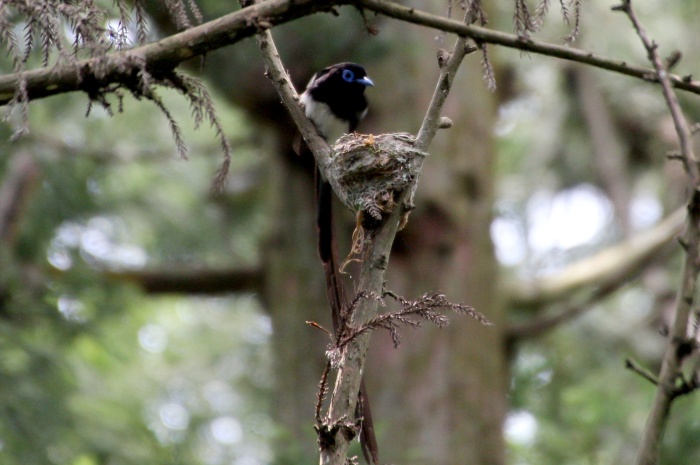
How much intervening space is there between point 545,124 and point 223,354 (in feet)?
13.5

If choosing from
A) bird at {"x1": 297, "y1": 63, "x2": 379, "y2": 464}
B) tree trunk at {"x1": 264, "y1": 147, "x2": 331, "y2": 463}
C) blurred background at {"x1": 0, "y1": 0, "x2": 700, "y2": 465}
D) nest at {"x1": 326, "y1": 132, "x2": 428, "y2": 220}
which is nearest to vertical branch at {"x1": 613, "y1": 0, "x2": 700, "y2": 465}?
nest at {"x1": 326, "y1": 132, "x2": 428, "y2": 220}

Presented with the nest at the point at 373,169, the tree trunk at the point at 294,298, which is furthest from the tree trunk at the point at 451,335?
the nest at the point at 373,169

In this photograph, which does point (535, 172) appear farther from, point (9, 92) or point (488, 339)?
point (9, 92)

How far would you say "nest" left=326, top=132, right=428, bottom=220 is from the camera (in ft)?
8.25

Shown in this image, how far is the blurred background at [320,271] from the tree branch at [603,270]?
0.08 m

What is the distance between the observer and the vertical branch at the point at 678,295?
76.8 inches

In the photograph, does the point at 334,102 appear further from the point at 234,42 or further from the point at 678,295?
the point at 678,295

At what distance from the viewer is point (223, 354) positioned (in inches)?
381

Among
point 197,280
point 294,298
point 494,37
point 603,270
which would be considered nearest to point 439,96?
point 494,37

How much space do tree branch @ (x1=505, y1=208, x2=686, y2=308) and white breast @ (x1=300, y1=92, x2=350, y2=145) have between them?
2949 millimetres

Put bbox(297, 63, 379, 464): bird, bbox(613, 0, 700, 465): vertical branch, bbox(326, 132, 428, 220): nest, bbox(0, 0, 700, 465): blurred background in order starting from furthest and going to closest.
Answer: bbox(0, 0, 700, 465): blurred background → bbox(297, 63, 379, 464): bird → bbox(326, 132, 428, 220): nest → bbox(613, 0, 700, 465): vertical branch

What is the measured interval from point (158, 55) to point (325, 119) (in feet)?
7.08

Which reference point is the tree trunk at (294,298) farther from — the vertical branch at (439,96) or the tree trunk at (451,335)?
the vertical branch at (439,96)

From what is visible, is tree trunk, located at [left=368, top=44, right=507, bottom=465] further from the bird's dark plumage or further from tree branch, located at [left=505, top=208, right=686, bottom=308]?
the bird's dark plumage
